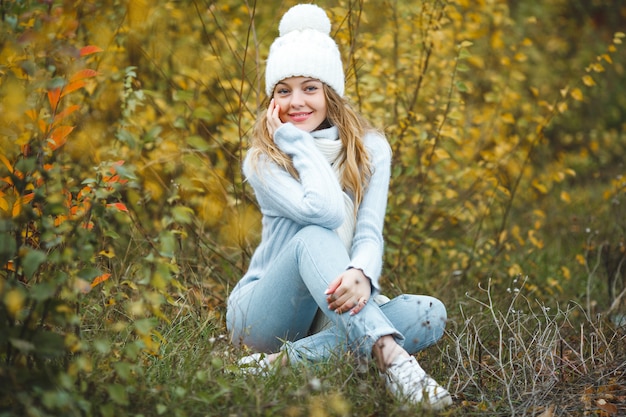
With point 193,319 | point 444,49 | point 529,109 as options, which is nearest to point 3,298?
point 193,319

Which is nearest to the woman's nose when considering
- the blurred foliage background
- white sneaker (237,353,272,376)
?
the blurred foliage background

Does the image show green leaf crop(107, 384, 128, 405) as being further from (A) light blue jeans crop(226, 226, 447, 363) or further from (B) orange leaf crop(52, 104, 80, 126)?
(B) orange leaf crop(52, 104, 80, 126)

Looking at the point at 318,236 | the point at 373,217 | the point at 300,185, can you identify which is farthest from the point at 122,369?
the point at 373,217

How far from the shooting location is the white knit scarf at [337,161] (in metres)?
2.68

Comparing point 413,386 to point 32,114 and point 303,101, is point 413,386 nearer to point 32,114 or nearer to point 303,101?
point 303,101

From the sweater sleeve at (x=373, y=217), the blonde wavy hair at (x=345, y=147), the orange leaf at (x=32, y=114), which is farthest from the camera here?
the blonde wavy hair at (x=345, y=147)

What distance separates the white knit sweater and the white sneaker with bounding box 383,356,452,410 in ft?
0.98

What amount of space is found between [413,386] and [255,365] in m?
0.47

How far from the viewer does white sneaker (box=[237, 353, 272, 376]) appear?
7.28ft

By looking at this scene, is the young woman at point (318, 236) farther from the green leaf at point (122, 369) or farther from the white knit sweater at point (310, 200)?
the green leaf at point (122, 369)

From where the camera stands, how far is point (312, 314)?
103 inches

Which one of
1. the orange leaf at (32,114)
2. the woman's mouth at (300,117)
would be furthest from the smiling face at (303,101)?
the orange leaf at (32,114)

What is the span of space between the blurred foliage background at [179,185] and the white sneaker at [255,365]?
27 cm

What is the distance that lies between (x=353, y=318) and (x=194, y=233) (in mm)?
1250
